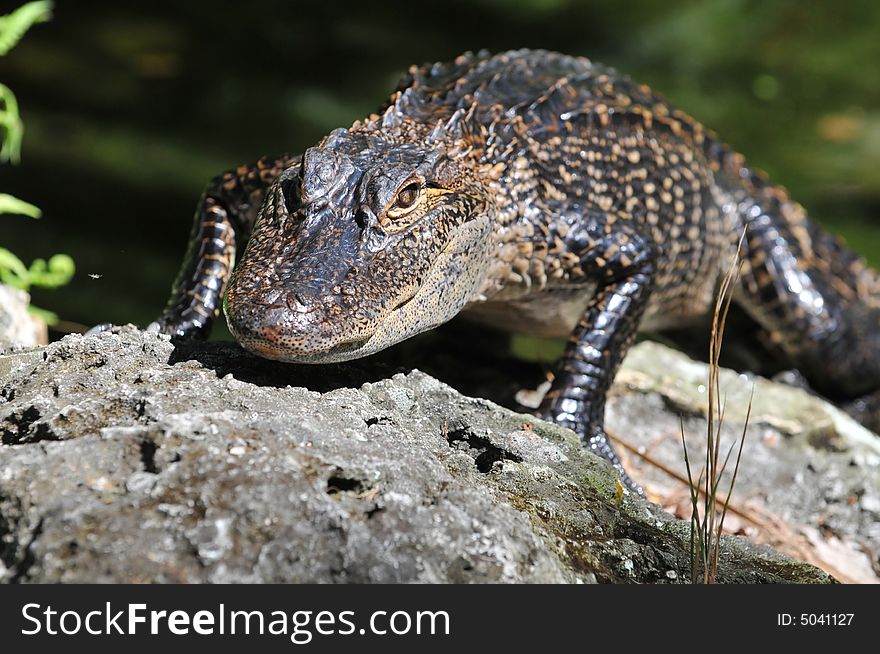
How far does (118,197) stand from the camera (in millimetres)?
9508

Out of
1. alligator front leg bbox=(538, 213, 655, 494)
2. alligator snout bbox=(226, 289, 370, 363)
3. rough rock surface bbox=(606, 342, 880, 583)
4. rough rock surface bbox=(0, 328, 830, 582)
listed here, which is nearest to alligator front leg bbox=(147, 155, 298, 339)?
rough rock surface bbox=(0, 328, 830, 582)

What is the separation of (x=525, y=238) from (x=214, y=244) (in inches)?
53.9

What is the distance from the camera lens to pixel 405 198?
3.52m

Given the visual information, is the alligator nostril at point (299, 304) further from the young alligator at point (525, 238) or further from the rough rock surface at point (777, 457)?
the rough rock surface at point (777, 457)

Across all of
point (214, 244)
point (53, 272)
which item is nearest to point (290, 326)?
point (214, 244)

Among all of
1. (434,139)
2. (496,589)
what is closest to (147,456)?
(496,589)

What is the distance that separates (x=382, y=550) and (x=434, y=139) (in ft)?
7.02

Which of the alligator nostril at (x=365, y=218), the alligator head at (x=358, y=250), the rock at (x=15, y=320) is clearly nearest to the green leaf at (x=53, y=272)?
the rock at (x=15, y=320)

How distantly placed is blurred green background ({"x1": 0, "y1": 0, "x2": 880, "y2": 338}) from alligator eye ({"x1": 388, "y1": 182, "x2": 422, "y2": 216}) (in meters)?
5.26

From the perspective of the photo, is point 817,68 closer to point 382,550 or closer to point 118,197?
point 118,197

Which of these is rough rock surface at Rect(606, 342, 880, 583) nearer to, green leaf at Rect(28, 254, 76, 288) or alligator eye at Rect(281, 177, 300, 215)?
alligator eye at Rect(281, 177, 300, 215)

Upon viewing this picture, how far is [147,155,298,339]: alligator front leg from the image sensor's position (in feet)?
13.3

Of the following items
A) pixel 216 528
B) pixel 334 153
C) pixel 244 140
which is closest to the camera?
pixel 216 528

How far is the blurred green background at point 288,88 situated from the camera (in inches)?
366
